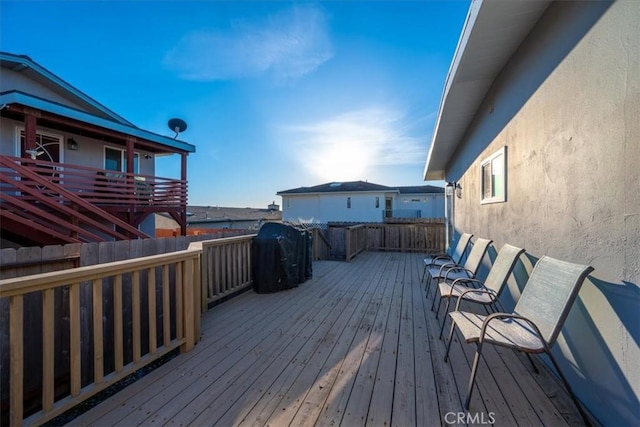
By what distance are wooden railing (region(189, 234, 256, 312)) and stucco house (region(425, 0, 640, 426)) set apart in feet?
12.3

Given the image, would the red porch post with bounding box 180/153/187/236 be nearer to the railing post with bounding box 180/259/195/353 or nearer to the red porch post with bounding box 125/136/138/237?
the red porch post with bounding box 125/136/138/237

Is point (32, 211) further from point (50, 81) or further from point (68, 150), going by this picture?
point (50, 81)

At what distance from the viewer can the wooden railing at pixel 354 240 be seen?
25.3 ft

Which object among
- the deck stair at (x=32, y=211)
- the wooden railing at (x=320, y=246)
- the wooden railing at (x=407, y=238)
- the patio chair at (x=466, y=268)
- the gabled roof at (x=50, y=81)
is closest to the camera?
the patio chair at (x=466, y=268)

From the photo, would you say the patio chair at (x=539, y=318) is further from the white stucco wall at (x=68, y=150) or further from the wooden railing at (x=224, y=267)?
the white stucco wall at (x=68, y=150)

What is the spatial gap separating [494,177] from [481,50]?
187 cm

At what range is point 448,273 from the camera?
13.1ft

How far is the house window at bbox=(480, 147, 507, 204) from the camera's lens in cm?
365

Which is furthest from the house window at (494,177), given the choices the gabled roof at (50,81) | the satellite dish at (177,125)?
the gabled roof at (50,81)

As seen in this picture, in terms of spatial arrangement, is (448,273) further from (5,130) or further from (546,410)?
(5,130)

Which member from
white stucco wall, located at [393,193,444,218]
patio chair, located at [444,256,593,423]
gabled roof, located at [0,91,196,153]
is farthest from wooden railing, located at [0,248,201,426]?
white stucco wall, located at [393,193,444,218]

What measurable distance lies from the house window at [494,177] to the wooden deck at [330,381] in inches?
80.2

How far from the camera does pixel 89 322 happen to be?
2410 millimetres

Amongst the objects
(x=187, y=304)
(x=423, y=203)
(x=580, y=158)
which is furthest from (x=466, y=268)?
(x=423, y=203)
